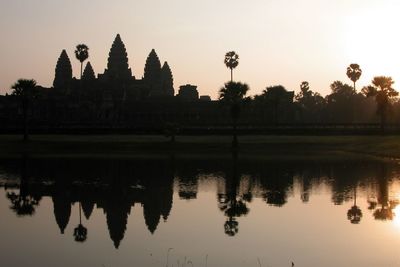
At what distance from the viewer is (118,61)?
6531 inches

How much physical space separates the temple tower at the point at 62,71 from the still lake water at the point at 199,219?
13029cm

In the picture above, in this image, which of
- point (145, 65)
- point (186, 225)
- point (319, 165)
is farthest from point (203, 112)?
point (186, 225)

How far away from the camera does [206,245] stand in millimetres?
19500

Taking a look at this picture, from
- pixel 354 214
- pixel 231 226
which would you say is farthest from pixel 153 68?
pixel 231 226

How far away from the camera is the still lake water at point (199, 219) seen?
18.1 meters

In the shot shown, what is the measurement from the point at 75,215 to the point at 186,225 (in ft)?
16.0

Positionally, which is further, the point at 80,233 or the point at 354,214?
the point at 354,214

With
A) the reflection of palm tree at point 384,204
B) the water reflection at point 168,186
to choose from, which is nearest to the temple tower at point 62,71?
the water reflection at point 168,186

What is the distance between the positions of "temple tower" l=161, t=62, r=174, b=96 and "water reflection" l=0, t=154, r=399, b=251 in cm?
13283

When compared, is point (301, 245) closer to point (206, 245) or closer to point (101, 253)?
point (206, 245)

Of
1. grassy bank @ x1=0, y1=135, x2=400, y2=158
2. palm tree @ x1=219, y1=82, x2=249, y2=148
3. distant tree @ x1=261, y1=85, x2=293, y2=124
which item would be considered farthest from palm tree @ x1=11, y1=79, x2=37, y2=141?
distant tree @ x1=261, y1=85, x2=293, y2=124

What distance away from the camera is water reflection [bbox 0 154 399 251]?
2600cm

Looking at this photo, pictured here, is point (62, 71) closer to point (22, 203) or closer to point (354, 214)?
point (22, 203)

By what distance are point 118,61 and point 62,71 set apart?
1815 cm
